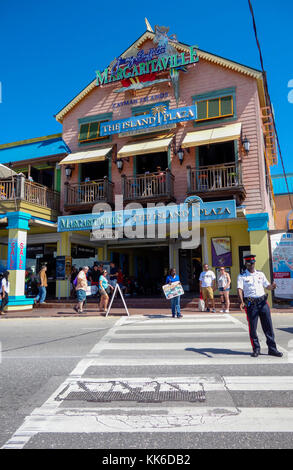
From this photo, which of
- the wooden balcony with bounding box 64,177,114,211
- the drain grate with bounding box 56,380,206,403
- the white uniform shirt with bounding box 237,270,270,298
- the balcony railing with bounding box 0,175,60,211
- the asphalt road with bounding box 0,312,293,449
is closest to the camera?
the asphalt road with bounding box 0,312,293,449

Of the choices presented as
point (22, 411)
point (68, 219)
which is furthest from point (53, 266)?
point (22, 411)

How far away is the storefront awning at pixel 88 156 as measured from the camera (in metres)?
17.2

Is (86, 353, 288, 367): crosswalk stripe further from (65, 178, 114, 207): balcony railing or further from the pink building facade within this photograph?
(65, 178, 114, 207): balcony railing

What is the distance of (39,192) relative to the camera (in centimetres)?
1745

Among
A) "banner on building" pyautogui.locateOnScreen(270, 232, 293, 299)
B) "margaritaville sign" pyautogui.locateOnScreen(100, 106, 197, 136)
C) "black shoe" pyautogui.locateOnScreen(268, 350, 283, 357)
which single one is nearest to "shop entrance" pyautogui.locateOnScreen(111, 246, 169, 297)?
"margaritaville sign" pyautogui.locateOnScreen(100, 106, 197, 136)

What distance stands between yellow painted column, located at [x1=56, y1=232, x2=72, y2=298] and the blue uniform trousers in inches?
541

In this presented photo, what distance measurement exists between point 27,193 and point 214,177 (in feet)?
29.2

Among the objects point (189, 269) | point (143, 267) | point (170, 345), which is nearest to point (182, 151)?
point (189, 269)

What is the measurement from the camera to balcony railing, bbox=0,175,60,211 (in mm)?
15725

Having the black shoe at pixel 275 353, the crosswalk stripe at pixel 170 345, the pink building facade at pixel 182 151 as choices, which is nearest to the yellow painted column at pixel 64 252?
the pink building facade at pixel 182 151

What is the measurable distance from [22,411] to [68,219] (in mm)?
13865

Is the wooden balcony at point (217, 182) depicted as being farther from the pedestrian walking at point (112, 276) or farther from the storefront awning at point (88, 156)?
the pedestrian walking at point (112, 276)

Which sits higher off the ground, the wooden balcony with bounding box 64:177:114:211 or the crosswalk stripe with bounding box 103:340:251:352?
the wooden balcony with bounding box 64:177:114:211

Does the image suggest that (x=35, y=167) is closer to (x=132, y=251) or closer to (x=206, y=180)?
(x=132, y=251)
